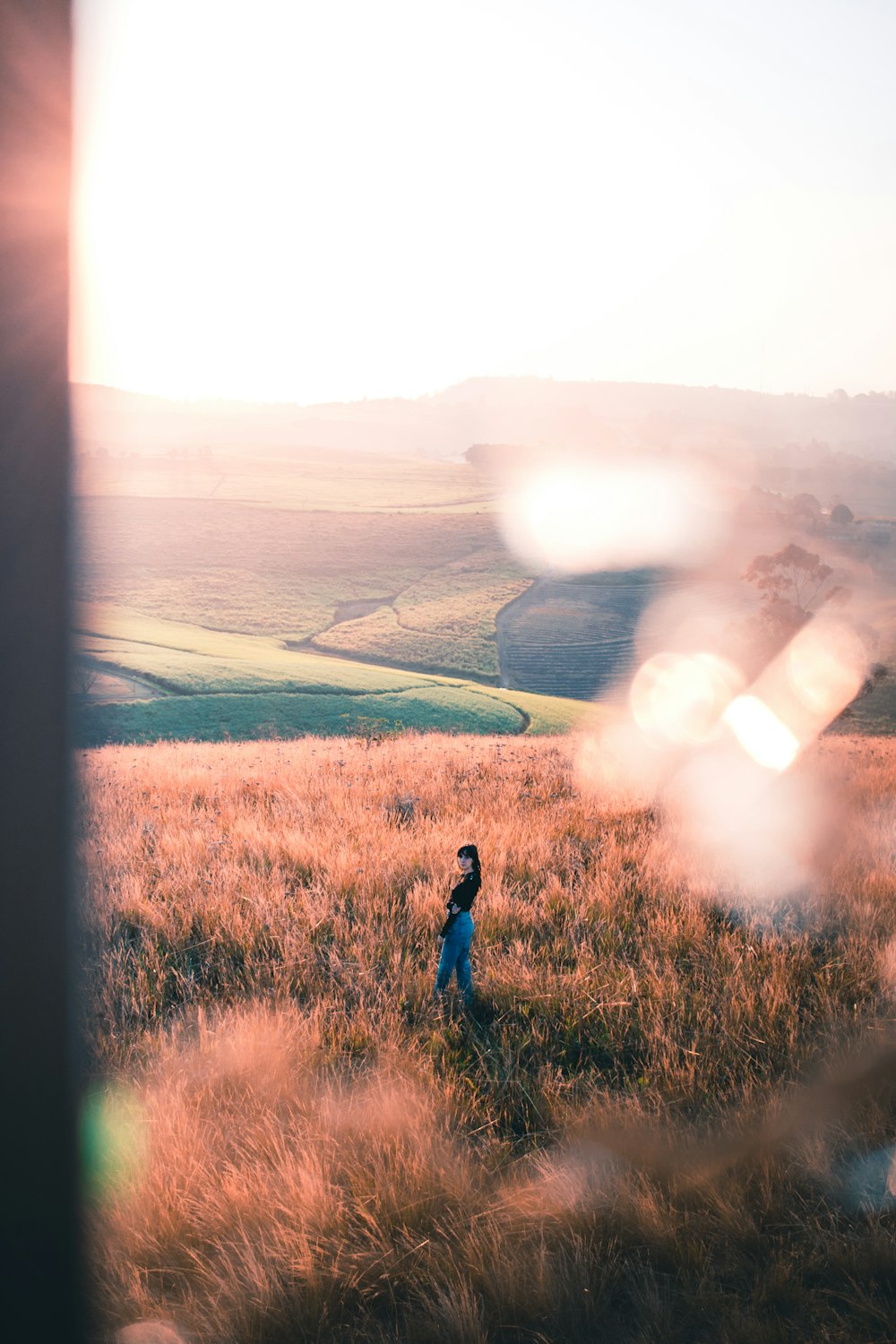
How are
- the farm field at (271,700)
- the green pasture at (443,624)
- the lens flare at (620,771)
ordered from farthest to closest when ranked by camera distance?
the green pasture at (443,624) < the farm field at (271,700) < the lens flare at (620,771)

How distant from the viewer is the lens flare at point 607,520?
95.3 meters

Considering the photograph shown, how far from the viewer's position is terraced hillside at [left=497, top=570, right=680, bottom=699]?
2329 inches

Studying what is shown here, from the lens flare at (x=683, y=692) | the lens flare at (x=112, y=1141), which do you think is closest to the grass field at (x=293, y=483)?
the lens flare at (x=683, y=692)

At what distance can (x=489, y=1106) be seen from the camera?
299cm

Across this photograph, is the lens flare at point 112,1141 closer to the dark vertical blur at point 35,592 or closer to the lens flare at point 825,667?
the dark vertical blur at point 35,592

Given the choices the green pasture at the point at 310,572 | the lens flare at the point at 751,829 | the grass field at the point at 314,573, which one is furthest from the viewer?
Result: the green pasture at the point at 310,572

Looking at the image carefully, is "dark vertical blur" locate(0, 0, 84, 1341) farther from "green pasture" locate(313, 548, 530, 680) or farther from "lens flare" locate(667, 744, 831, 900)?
"green pasture" locate(313, 548, 530, 680)

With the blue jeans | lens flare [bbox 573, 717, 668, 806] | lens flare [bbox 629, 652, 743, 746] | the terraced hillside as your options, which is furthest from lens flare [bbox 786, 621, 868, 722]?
the blue jeans

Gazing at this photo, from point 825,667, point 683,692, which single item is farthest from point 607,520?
point 825,667

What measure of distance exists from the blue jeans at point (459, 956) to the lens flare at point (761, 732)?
10443 mm

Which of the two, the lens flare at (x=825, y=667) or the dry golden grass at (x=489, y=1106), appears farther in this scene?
the lens flare at (x=825, y=667)

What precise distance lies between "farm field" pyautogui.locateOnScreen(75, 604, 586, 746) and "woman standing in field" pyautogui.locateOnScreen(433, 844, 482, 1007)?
79.3 feet

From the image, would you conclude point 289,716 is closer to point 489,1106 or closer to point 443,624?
point 489,1106

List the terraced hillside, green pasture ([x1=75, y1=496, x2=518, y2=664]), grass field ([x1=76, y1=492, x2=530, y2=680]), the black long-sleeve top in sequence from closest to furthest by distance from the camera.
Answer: the black long-sleeve top, the terraced hillside, grass field ([x1=76, y1=492, x2=530, y2=680]), green pasture ([x1=75, y1=496, x2=518, y2=664])
